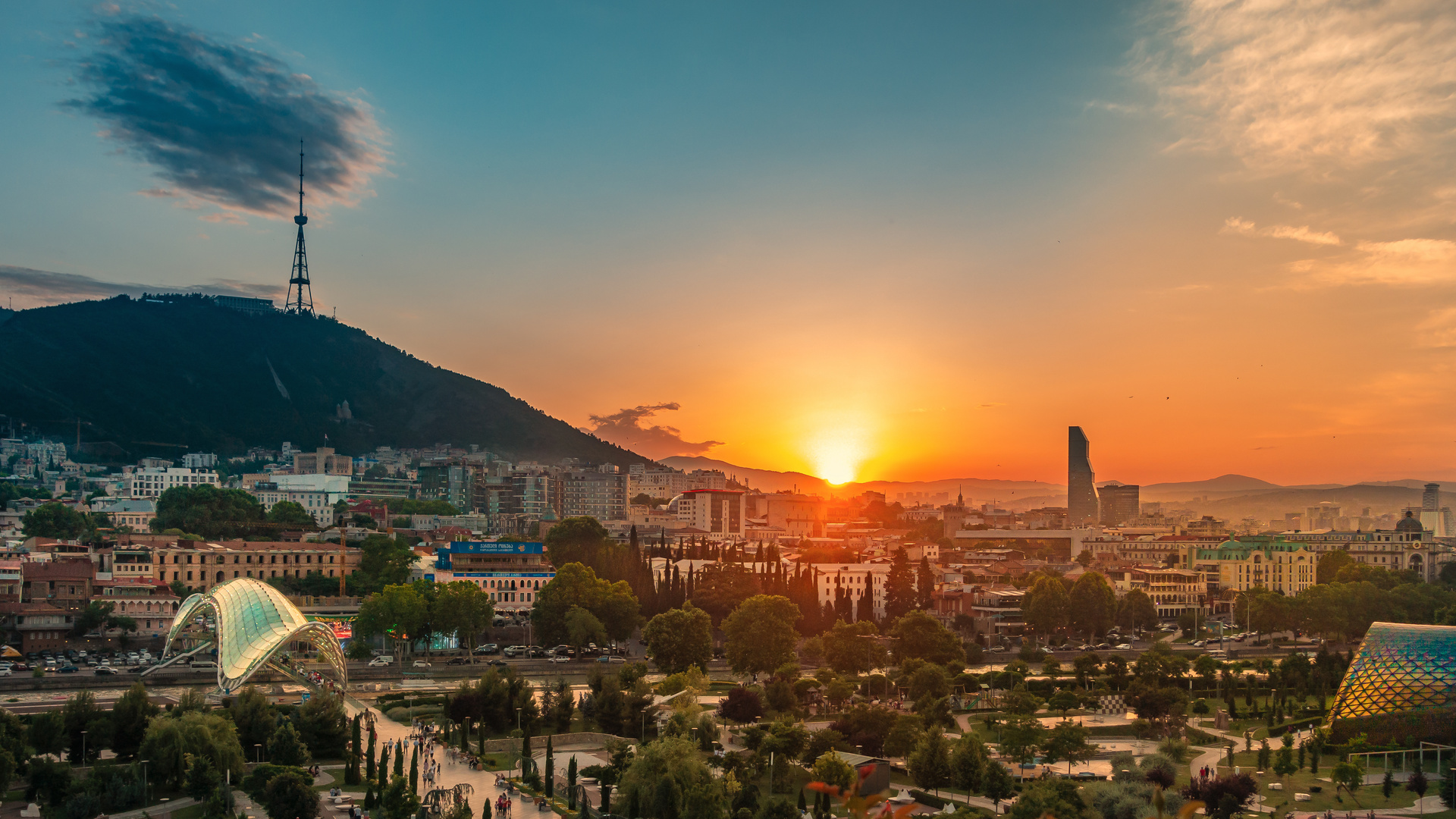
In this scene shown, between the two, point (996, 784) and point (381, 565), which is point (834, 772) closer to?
point (996, 784)

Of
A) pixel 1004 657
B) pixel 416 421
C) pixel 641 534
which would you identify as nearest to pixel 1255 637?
pixel 1004 657

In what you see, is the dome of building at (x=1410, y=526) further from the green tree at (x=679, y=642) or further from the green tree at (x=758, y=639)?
the green tree at (x=679, y=642)

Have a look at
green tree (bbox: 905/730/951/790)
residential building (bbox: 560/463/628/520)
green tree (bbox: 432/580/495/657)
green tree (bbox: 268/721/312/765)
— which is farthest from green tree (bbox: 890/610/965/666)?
residential building (bbox: 560/463/628/520)

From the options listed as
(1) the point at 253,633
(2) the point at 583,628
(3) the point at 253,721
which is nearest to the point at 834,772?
(3) the point at 253,721

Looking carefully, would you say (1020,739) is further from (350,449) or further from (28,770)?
(350,449)

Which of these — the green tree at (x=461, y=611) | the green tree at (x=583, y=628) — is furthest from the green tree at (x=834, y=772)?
the green tree at (x=461, y=611)
